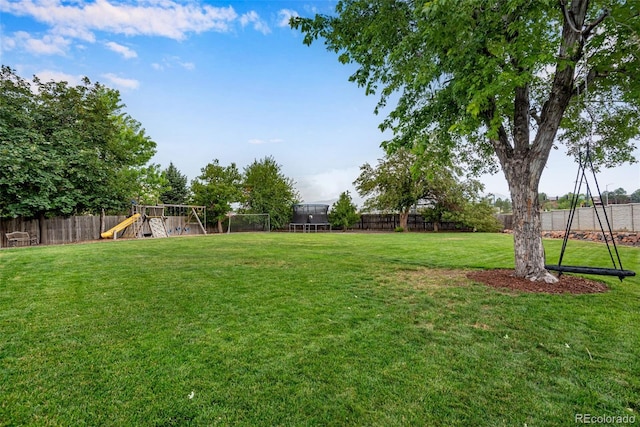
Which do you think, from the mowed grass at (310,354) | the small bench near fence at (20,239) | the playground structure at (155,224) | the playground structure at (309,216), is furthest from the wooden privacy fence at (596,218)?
the small bench near fence at (20,239)

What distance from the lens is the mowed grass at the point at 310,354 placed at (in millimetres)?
1796

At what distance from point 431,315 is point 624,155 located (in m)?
6.22

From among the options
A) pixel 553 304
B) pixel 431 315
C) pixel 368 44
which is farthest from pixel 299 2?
pixel 553 304

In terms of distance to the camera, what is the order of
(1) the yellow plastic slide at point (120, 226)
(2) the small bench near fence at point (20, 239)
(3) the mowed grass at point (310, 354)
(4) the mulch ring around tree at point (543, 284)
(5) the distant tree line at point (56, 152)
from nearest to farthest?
(3) the mowed grass at point (310, 354)
(4) the mulch ring around tree at point (543, 284)
(5) the distant tree line at point (56, 152)
(2) the small bench near fence at point (20, 239)
(1) the yellow plastic slide at point (120, 226)

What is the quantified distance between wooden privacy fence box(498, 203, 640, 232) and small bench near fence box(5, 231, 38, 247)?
73.4 ft

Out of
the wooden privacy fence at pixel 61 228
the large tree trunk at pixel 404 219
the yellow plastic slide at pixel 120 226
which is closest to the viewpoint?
the wooden privacy fence at pixel 61 228

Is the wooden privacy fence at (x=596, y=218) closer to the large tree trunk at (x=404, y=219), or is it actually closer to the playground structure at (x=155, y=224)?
the large tree trunk at (x=404, y=219)

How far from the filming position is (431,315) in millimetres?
3447

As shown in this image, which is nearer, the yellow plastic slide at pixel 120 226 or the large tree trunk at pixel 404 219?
the yellow plastic slide at pixel 120 226

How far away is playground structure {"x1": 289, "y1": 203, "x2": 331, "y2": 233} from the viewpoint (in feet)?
76.6

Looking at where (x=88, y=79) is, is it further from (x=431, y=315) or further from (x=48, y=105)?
(x=431, y=315)

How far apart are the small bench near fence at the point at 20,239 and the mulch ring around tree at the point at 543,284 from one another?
17.5 metres

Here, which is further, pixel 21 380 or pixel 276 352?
pixel 276 352

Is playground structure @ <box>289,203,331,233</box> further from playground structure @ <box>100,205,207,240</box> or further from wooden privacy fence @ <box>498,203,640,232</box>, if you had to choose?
→ wooden privacy fence @ <box>498,203,640,232</box>
